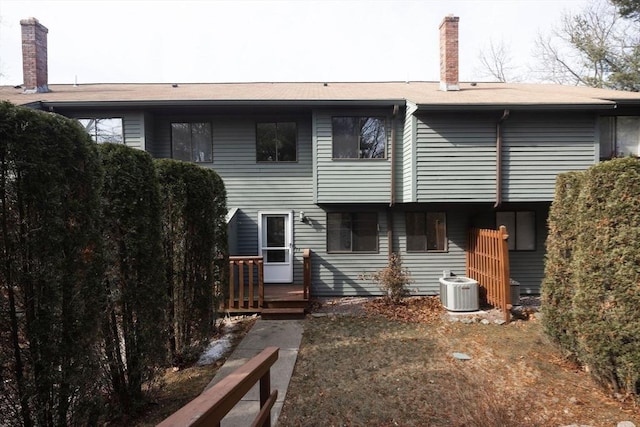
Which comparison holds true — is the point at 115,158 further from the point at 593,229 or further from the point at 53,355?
the point at 593,229

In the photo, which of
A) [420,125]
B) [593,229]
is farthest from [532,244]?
[593,229]

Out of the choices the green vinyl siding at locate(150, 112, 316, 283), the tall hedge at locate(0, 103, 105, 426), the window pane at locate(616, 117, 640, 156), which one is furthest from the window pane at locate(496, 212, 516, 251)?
the tall hedge at locate(0, 103, 105, 426)

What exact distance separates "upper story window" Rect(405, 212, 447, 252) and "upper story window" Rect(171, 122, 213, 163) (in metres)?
6.22

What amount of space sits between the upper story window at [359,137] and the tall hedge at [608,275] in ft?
16.6

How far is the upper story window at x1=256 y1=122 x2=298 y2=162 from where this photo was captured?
9.34 meters

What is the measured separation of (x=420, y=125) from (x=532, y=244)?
4.94 metres

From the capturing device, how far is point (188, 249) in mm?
5020

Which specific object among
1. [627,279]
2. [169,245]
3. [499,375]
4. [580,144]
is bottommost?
[499,375]

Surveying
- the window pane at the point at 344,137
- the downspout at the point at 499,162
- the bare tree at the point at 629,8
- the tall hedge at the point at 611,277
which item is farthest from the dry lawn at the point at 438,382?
the bare tree at the point at 629,8

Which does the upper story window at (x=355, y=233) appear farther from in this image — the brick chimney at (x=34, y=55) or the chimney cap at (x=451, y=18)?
the brick chimney at (x=34, y=55)

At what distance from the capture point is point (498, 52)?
804 inches

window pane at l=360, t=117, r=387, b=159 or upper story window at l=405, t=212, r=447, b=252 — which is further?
upper story window at l=405, t=212, r=447, b=252

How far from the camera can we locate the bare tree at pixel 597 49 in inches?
635

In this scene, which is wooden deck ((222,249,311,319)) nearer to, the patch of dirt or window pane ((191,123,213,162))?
the patch of dirt
